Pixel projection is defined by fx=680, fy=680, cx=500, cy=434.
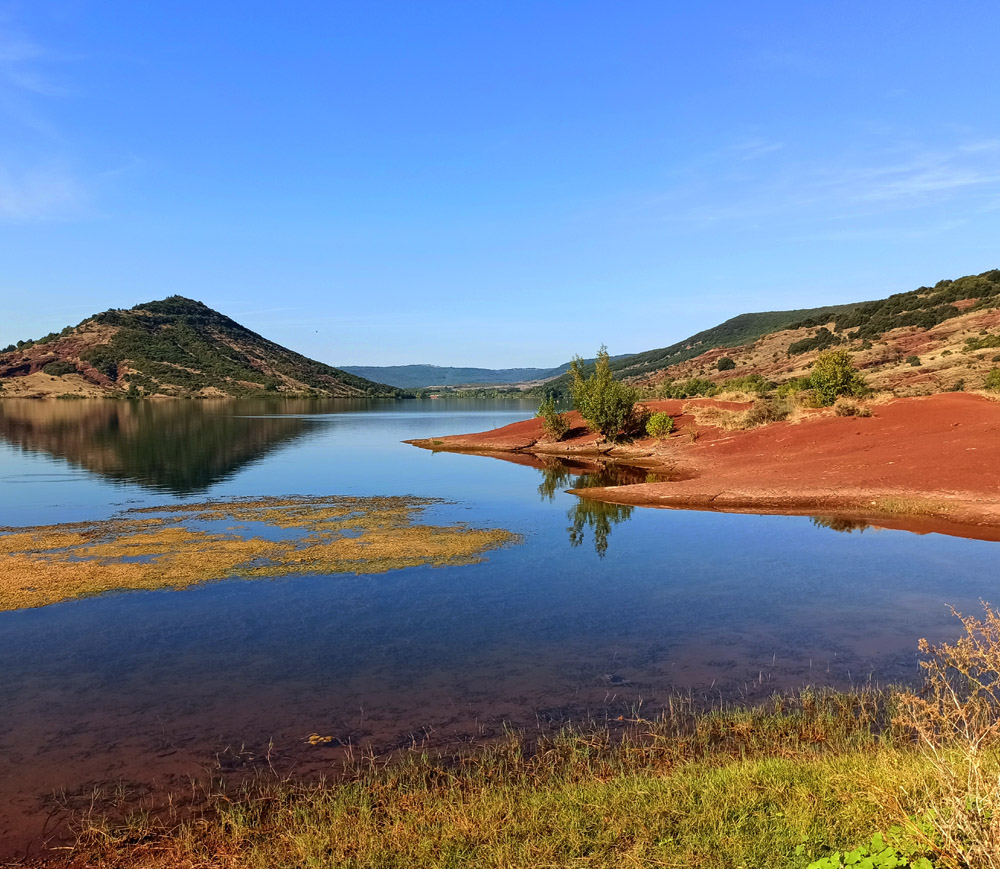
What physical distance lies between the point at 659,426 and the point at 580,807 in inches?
1950

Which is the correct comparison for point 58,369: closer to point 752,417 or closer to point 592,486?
point 752,417

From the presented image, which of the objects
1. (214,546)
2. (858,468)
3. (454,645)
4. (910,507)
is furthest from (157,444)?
(910,507)

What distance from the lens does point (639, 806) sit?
24.3ft

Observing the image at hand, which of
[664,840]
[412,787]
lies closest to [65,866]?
[412,787]

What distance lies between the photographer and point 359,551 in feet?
73.6

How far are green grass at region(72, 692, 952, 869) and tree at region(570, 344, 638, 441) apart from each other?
45914 mm

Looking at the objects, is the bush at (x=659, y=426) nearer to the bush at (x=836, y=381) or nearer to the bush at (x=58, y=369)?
the bush at (x=836, y=381)

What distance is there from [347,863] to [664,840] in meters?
3.14

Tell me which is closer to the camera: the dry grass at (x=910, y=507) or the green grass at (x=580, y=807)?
the green grass at (x=580, y=807)

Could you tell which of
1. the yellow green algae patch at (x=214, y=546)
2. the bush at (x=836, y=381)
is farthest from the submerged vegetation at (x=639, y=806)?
the bush at (x=836, y=381)

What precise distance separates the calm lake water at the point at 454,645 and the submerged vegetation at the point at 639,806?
1037 millimetres

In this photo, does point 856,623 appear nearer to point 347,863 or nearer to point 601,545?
point 601,545

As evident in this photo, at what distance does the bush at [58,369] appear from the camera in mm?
184875

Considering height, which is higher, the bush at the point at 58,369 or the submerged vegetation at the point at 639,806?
the bush at the point at 58,369
